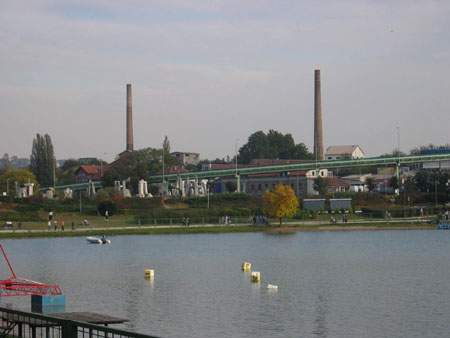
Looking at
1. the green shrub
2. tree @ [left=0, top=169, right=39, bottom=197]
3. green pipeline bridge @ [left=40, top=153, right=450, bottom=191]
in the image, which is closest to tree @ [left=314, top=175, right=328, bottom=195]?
green pipeline bridge @ [left=40, top=153, right=450, bottom=191]

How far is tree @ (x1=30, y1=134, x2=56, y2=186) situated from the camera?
189000 millimetres

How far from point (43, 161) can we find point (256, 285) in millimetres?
154037

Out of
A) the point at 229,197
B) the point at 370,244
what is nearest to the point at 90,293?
the point at 370,244

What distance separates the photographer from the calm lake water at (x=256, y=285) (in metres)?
32.4

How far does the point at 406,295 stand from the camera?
40.5 metres

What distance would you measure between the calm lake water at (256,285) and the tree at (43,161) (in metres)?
110

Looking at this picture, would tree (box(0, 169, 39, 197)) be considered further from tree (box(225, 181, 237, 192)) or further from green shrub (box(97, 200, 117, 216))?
green shrub (box(97, 200, 117, 216))

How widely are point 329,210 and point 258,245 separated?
45080 mm

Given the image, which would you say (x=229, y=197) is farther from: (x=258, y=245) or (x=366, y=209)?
(x=258, y=245)

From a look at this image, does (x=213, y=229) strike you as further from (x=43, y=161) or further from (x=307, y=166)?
(x=43, y=161)

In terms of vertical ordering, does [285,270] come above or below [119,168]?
below

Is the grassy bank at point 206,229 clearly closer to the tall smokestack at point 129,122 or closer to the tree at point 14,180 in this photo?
the tree at point 14,180

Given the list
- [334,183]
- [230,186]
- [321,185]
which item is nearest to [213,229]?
[321,185]

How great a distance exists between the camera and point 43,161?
627ft
